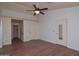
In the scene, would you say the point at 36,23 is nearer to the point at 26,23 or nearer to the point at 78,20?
the point at 26,23

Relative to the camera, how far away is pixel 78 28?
15.9 ft

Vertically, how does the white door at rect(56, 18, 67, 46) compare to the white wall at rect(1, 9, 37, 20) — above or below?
below

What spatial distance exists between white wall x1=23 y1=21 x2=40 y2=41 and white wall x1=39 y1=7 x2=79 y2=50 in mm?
498

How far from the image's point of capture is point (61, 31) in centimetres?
607

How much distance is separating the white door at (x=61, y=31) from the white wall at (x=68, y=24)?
272mm

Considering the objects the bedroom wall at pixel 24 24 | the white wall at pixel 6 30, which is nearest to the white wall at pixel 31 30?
the bedroom wall at pixel 24 24

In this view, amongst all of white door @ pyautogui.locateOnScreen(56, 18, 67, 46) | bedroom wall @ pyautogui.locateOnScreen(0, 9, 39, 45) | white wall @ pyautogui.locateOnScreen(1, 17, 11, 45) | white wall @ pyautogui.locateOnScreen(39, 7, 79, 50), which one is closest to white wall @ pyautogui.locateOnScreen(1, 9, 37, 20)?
bedroom wall @ pyautogui.locateOnScreen(0, 9, 39, 45)

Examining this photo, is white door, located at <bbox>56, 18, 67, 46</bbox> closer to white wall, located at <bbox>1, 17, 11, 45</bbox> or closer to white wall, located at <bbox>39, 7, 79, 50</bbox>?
white wall, located at <bbox>39, 7, 79, 50</bbox>

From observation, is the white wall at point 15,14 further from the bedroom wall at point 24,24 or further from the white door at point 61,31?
the white door at point 61,31

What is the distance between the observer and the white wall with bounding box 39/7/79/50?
196 inches

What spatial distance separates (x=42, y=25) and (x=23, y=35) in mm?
1831

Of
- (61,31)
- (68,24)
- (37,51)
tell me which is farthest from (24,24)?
(68,24)

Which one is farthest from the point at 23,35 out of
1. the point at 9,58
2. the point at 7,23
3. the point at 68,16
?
the point at 9,58

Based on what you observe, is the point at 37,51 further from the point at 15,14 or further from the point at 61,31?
the point at 15,14
